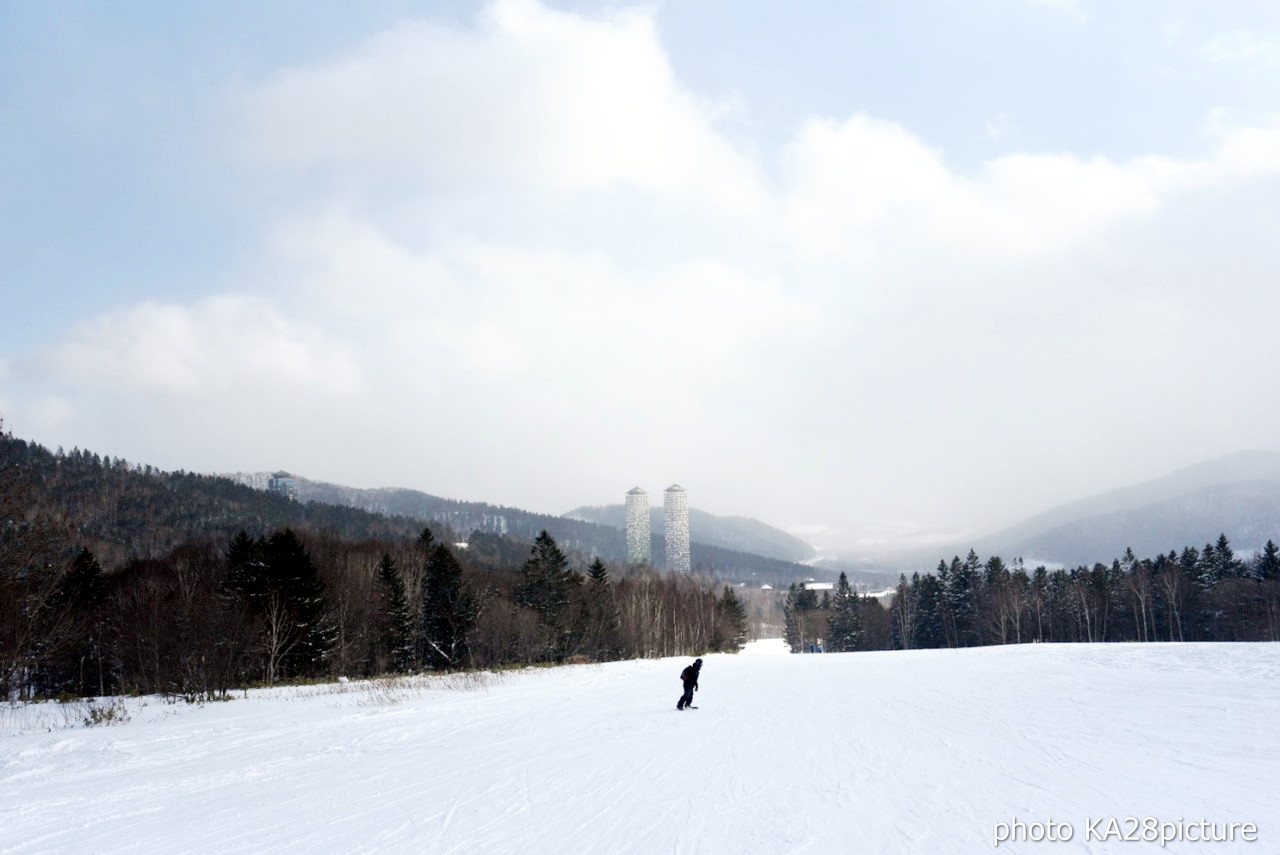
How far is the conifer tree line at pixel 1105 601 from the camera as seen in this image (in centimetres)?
6650

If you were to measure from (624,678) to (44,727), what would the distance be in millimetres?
22129

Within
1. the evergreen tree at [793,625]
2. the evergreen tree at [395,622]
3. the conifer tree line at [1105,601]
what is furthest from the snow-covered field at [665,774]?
the evergreen tree at [793,625]

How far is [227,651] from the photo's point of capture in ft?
96.1

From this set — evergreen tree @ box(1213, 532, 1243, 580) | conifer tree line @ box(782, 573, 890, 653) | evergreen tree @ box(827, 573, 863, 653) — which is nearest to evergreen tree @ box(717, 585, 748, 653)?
evergreen tree @ box(827, 573, 863, 653)

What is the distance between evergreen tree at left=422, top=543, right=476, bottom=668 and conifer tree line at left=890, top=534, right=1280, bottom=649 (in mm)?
61261

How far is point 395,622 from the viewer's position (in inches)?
1981

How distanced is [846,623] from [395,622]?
7468 cm

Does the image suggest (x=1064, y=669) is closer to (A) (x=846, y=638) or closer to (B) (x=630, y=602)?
(B) (x=630, y=602)

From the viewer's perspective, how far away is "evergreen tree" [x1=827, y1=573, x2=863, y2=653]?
342ft

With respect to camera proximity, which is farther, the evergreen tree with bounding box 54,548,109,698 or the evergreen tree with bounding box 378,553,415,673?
the evergreen tree with bounding box 378,553,415,673

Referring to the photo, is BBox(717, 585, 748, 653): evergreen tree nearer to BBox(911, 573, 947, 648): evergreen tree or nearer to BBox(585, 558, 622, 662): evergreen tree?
BBox(911, 573, 947, 648): evergreen tree

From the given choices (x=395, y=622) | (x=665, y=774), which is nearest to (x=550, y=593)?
(x=395, y=622)

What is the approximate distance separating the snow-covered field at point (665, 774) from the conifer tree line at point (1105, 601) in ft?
194

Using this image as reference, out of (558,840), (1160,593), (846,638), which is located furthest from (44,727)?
(846,638)
